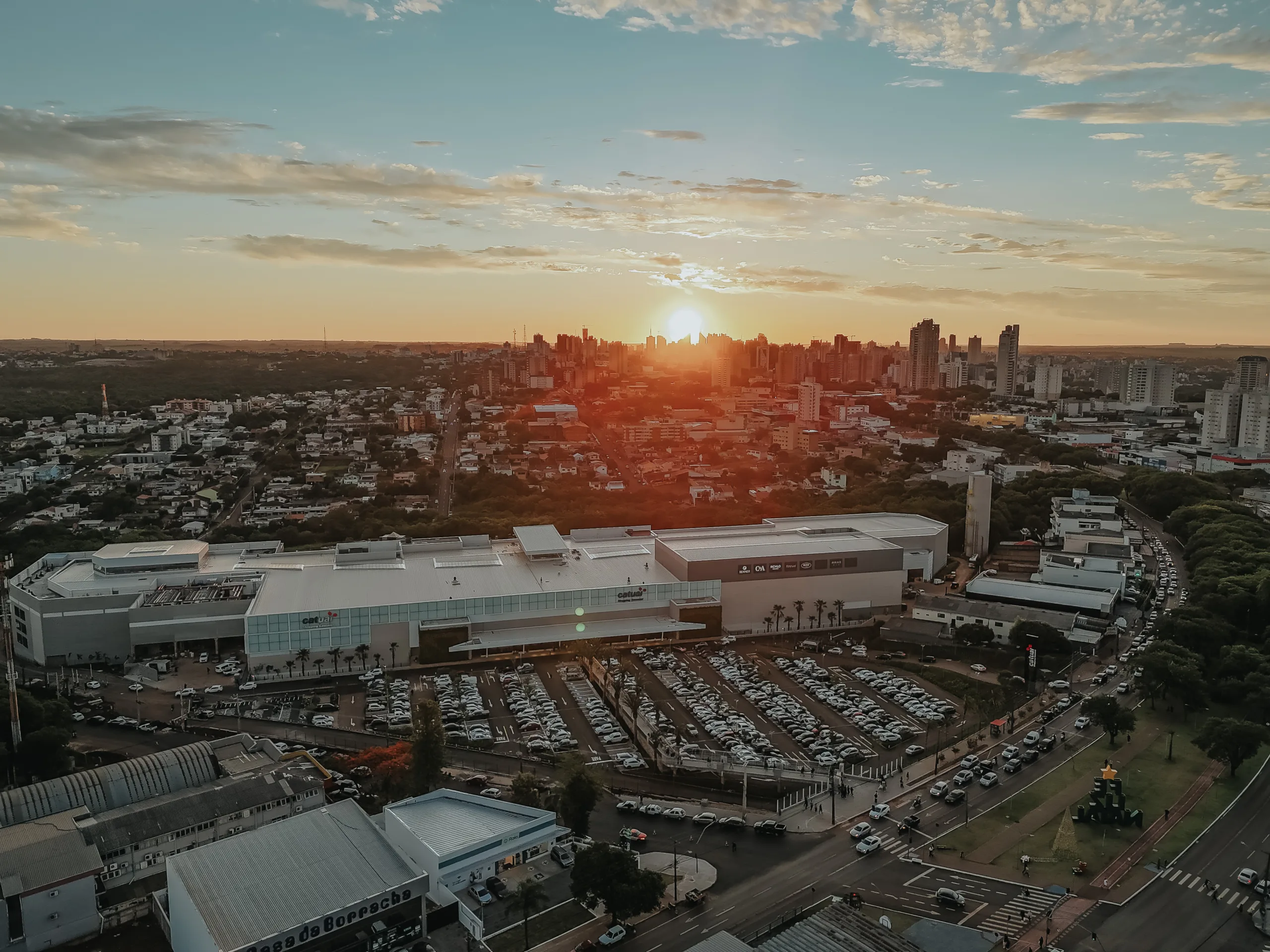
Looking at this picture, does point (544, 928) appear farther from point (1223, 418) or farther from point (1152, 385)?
point (1152, 385)

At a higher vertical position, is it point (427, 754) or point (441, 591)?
point (441, 591)

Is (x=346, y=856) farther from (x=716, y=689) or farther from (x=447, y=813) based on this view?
(x=716, y=689)

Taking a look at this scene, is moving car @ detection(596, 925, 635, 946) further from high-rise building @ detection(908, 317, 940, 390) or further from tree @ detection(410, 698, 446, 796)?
high-rise building @ detection(908, 317, 940, 390)

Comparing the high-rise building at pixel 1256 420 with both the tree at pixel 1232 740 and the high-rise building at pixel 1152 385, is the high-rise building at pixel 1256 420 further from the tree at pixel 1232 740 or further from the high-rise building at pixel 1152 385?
the tree at pixel 1232 740

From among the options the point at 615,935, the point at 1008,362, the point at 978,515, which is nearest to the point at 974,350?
the point at 1008,362

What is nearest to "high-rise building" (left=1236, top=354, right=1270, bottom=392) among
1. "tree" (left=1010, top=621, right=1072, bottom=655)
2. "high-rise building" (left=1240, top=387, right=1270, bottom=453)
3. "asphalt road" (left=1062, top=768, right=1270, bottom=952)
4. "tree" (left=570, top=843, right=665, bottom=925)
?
"high-rise building" (left=1240, top=387, right=1270, bottom=453)
